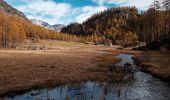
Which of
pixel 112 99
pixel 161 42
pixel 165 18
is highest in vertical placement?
pixel 165 18

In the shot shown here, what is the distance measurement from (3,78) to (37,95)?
985cm

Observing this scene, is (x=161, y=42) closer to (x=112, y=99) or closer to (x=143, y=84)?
(x=143, y=84)

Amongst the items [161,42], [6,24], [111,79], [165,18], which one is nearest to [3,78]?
[111,79]

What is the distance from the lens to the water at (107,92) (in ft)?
75.4

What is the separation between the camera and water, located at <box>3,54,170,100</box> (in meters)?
23.0

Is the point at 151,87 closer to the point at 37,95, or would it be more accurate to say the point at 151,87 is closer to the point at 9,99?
the point at 37,95

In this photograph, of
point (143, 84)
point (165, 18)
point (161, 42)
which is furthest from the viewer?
point (165, 18)

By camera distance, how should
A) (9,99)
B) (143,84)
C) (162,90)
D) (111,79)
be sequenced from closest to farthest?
(9,99)
(162,90)
(143,84)
(111,79)

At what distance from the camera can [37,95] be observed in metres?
23.6

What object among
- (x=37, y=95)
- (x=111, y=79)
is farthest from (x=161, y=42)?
(x=37, y=95)

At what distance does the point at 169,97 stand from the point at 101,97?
6.92 meters

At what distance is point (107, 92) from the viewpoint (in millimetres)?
25156

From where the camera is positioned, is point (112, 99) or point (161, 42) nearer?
point (112, 99)

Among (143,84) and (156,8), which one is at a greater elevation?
(156,8)
